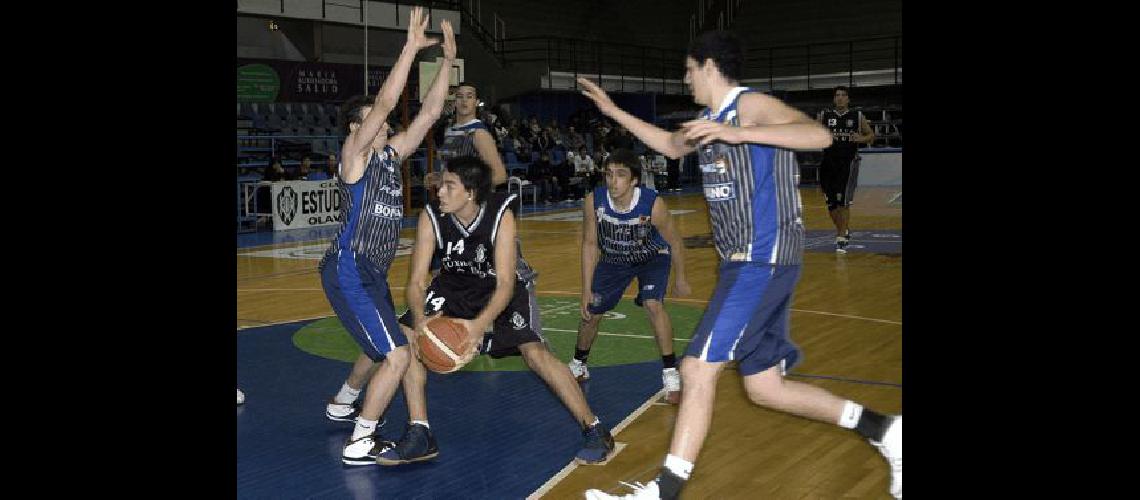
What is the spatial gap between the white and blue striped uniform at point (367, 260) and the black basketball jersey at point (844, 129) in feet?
31.8

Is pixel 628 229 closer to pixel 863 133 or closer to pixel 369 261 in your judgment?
pixel 369 261

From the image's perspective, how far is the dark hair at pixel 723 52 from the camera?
4.29 metres

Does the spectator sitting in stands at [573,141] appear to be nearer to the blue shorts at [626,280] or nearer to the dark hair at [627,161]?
the blue shorts at [626,280]

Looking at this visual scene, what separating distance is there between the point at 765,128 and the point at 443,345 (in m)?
1.83

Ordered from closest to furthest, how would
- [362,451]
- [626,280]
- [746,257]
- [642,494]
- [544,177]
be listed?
[642,494], [746,257], [362,451], [626,280], [544,177]

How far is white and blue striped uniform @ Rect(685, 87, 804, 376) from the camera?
13.9 ft

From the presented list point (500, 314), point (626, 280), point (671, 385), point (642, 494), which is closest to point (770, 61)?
point (626, 280)

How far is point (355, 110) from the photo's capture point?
5387 mm

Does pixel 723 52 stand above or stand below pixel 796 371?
above
